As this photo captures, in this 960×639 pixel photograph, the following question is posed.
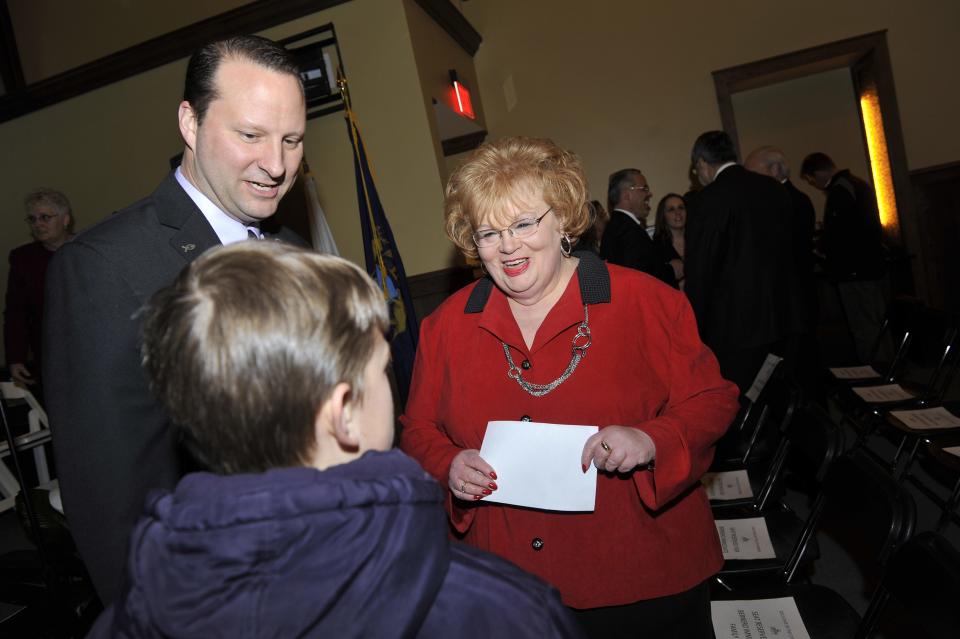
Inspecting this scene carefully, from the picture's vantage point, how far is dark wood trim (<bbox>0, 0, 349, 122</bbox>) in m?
4.64

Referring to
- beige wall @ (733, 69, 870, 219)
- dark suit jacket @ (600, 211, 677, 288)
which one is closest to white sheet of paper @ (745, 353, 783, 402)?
dark suit jacket @ (600, 211, 677, 288)

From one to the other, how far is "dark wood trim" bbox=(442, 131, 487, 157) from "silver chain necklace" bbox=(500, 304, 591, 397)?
5.76m

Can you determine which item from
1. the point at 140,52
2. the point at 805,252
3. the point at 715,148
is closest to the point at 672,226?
the point at 805,252

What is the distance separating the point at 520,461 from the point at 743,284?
291 centimetres

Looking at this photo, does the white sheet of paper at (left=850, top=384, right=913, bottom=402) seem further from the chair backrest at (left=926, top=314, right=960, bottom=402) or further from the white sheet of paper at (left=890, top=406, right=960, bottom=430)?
the white sheet of paper at (left=890, top=406, right=960, bottom=430)

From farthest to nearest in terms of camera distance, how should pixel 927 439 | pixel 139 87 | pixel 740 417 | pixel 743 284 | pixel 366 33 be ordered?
pixel 139 87 < pixel 366 33 < pixel 743 284 < pixel 740 417 < pixel 927 439

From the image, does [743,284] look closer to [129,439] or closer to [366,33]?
[366,33]

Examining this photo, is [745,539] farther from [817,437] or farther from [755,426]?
[755,426]

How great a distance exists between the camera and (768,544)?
2.40m

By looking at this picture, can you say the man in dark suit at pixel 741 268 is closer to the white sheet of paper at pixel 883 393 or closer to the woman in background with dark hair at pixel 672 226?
the white sheet of paper at pixel 883 393

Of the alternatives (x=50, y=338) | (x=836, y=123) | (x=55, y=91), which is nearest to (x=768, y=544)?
(x=50, y=338)

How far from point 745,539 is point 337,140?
366cm

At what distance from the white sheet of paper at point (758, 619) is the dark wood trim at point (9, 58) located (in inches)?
243

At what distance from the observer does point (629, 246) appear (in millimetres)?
4441
